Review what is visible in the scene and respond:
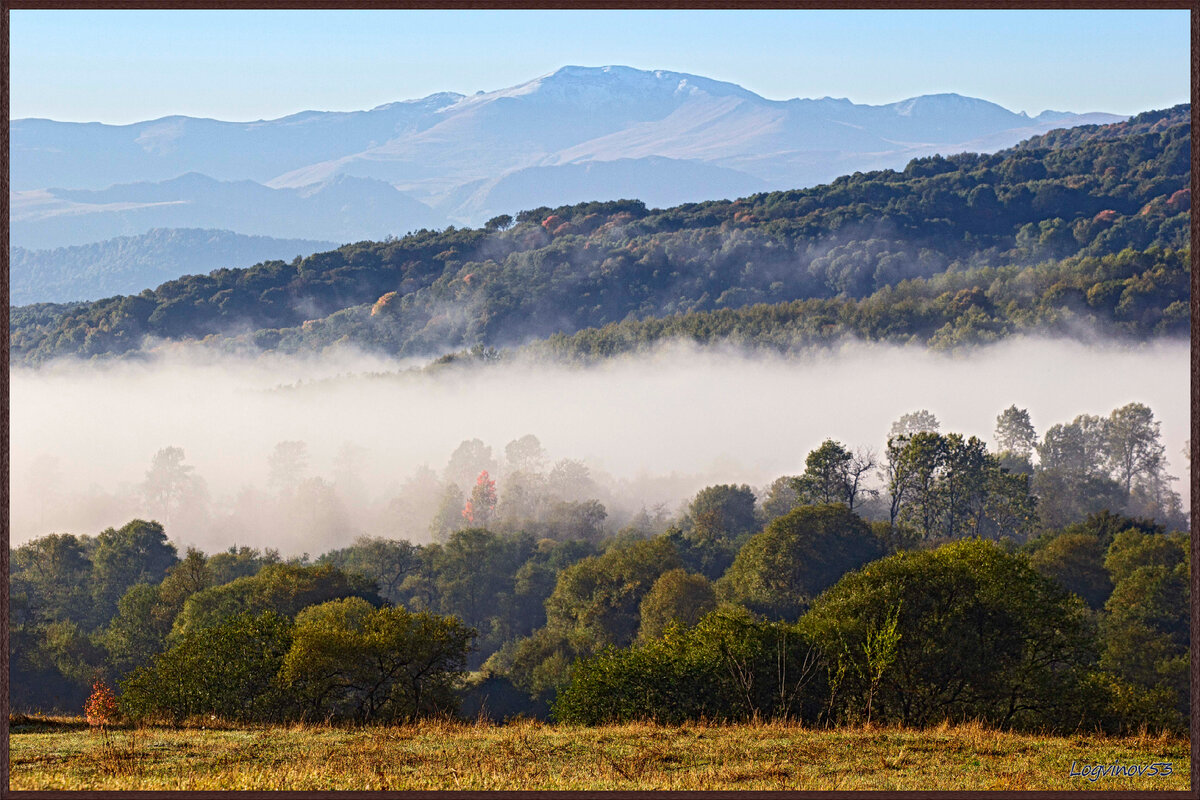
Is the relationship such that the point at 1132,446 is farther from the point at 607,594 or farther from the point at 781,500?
the point at 607,594

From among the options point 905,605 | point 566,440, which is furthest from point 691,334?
point 905,605

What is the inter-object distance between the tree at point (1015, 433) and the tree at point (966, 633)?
92.7 m

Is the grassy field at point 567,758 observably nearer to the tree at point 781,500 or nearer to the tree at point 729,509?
the tree at point 729,509

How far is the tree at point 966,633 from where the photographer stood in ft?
92.7

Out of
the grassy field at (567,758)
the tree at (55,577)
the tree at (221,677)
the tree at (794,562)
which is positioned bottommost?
the tree at (55,577)

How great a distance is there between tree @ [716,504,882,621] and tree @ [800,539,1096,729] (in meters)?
31.7

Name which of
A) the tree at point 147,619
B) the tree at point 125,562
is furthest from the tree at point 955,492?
the tree at point 125,562

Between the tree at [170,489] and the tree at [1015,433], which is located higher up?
the tree at [1015,433]

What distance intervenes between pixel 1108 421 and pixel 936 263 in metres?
76.7

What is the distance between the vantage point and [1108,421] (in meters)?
118

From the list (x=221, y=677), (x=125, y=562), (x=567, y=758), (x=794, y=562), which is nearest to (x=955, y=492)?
(x=794, y=562)

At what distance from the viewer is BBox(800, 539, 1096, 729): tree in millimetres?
28250

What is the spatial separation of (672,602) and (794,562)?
865 centimetres

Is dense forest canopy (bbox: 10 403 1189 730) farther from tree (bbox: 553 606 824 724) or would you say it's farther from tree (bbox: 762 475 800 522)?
tree (bbox: 762 475 800 522)
